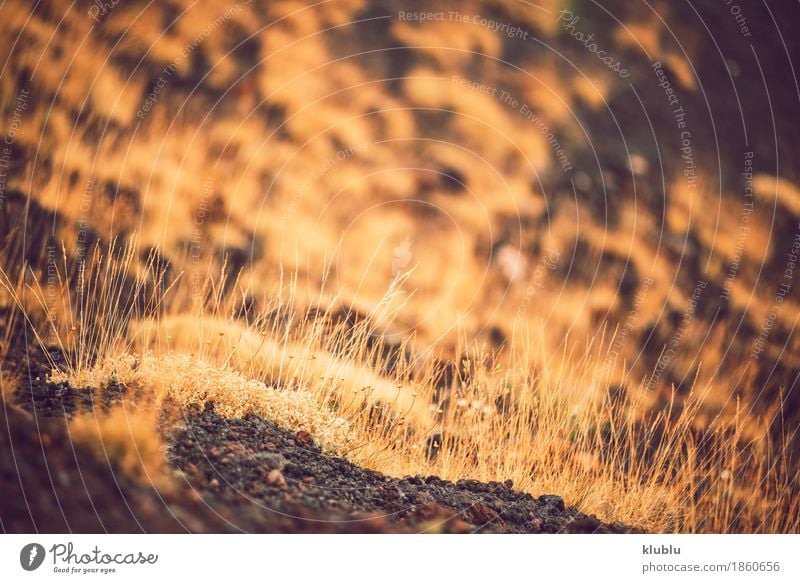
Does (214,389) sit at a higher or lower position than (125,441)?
higher

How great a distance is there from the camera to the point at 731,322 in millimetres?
3438

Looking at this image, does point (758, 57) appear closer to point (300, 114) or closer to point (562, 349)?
point (562, 349)

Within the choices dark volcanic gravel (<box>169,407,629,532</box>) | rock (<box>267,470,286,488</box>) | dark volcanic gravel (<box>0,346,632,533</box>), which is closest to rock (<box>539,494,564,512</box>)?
dark volcanic gravel (<box>169,407,629,532</box>)

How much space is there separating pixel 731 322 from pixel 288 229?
2145 millimetres

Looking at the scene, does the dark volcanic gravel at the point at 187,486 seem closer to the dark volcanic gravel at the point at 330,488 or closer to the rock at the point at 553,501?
the dark volcanic gravel at the point at 330,488

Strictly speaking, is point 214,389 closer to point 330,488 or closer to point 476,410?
point 330,488

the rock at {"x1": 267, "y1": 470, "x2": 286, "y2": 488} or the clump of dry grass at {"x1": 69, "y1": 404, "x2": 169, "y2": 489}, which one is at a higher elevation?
the clump of dry grass at {"x1": 69, "y1": 404, "x2": 169, "y2": 489}

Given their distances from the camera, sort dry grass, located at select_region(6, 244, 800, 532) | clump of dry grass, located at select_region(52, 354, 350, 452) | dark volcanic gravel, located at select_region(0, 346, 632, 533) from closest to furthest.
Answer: dark volcanic gravel, located at select_region(0, 346, 632, 533)
clump of dry grass, located at select_region(52, 354, 350, 452)
dry grass, located at select_region(6, 244, 800, 532)

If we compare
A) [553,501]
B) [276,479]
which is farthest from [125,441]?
[553,501]

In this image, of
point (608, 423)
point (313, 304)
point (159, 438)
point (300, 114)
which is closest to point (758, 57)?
point (608, 423)

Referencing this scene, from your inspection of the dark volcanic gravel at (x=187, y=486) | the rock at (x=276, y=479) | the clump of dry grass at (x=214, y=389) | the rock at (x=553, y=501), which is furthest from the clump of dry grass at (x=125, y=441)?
the rock at (x=553, y=501)

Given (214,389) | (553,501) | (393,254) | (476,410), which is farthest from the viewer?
(393,254)

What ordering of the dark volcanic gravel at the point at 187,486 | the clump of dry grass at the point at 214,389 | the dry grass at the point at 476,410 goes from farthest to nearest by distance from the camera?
1. the dry grass at the point at 476,410
2. the clump of dry grass at the point at 214,389
3. the dark volcanic gravel at the point at 187,486

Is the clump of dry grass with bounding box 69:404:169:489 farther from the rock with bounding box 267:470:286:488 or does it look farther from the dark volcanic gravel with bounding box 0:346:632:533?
the rock with bounding box 267:470:286:488
